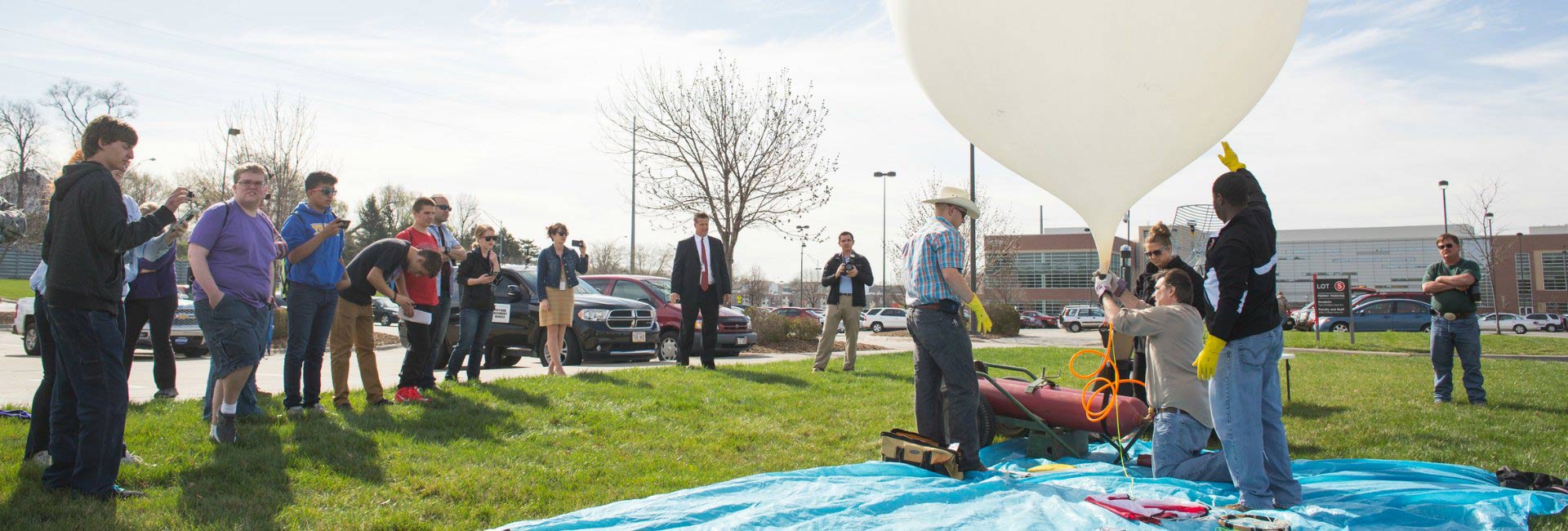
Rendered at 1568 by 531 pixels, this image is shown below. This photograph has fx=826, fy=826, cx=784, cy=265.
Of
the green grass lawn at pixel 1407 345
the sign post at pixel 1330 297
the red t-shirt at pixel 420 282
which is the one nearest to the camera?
the red t-shirt at pixel 420 282

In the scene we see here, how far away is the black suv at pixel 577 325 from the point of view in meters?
11.1

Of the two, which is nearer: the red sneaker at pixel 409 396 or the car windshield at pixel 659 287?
the red sneaker at pixel 409 396

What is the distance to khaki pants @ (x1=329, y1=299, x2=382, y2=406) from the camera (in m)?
5.75

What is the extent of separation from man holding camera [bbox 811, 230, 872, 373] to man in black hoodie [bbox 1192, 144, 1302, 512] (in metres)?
5.59

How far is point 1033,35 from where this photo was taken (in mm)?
3482

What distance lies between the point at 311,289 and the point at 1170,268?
5884 millimetres

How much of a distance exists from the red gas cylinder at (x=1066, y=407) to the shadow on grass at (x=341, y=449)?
3462 millimetres

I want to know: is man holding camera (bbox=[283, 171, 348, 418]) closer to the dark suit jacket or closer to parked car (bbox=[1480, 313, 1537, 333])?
the dark suit jacket

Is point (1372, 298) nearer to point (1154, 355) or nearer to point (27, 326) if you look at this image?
point (1154, 355)

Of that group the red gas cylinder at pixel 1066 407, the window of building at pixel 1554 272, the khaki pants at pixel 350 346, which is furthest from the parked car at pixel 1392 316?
the window of building at pixel 1554 272

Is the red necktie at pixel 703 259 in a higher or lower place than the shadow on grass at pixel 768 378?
higher

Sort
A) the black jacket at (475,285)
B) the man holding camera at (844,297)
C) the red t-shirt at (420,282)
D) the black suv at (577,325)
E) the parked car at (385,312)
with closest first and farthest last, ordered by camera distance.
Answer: the red t-shirt at (420,282) → the black jacket at (475,285) → the man holding camera at (844,297) → the black suv at (577,325) → the parked car at (385,312)

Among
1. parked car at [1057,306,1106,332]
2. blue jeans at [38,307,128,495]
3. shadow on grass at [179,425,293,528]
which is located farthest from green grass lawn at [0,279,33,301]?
parked car at [1057,306,1106,332]

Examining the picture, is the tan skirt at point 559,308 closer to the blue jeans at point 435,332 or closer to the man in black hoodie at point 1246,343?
the blue jeans at point 435,332
